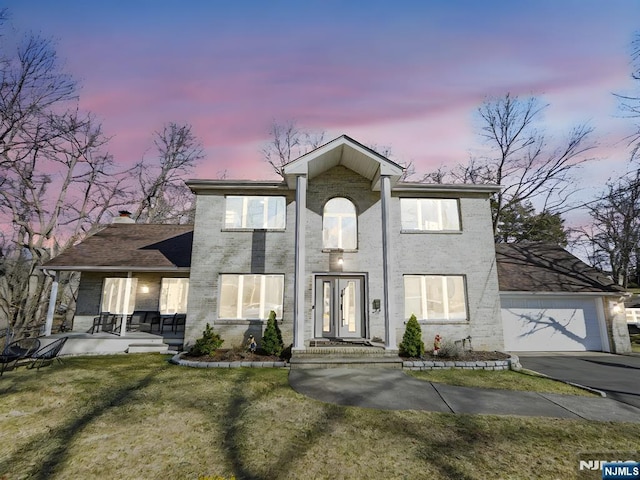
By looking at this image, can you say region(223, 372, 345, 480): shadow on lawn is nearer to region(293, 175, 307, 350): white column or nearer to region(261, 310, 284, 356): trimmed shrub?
Result: region(293, 175, 307, 350): white column

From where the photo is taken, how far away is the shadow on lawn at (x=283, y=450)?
3738mm

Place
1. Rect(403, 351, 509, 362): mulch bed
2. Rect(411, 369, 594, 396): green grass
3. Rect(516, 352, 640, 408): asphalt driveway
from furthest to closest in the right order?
Rect(403, 351, 509, 362): mulch bed → Rect(516, 352, 640, 408): asphalt driveway → Rect(411, 369, 594, 396): green grass

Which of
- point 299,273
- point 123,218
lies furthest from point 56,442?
point 123,218

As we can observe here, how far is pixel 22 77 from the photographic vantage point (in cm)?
1639

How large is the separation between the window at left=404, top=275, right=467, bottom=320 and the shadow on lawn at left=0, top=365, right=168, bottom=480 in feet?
29.7

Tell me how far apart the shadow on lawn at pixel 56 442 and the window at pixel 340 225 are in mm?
7654

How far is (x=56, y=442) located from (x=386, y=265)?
8.68 m

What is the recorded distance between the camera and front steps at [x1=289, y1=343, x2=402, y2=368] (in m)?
9.06

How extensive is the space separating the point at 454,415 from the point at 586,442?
1.87 metres

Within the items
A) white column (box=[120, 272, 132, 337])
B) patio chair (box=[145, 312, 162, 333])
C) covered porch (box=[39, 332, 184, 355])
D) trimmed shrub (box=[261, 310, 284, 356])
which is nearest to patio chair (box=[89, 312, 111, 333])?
covered porch (box=[39, 332, 184, 355])

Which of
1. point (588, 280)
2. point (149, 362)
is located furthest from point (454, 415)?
point (588, 280)

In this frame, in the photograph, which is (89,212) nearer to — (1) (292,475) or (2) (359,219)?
(2) (359,219)

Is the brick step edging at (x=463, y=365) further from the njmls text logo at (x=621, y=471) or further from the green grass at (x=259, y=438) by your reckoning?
the njmls text logo at (x=621, y=471)
